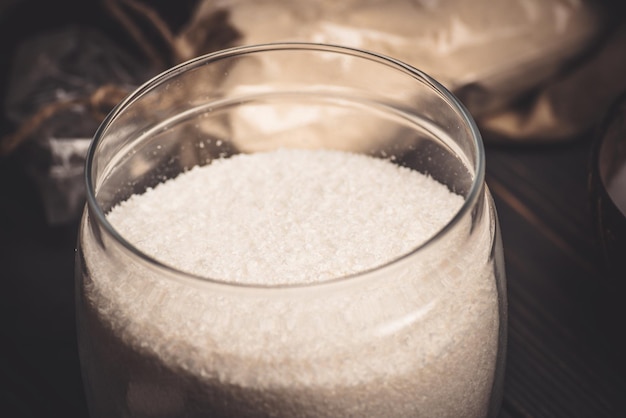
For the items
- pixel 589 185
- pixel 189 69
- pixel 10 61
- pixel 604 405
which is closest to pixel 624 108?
pixel 589 185

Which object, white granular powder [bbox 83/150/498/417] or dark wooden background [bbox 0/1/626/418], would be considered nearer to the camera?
white granular powder [bbox 83/150/498/417]

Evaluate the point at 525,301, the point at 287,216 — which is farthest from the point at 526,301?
the point at 287,216

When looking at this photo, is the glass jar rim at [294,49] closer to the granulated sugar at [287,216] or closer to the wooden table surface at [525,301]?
the granulated sugar at [287,216]

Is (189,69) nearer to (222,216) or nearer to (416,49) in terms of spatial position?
(222,216)

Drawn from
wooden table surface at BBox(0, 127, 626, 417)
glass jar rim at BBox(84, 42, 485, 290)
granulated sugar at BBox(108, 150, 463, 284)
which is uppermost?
glass jar rim at BBox(84, 42, 485, 290)

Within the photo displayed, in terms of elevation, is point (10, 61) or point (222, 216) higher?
point (222, 216)

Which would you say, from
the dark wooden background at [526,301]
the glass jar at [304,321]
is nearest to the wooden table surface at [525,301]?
the dark wooden background at [526,301]

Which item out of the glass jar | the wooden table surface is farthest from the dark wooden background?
the glass jar

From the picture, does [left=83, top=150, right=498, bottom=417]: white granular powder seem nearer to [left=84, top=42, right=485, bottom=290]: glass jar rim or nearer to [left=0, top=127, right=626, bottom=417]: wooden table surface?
[left=84, top=42, right=485, bottom=290]: glass jar rim
